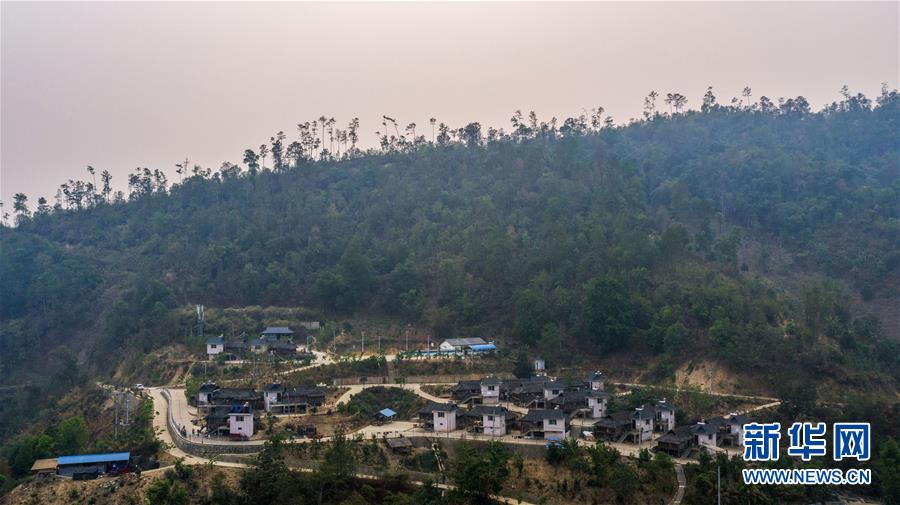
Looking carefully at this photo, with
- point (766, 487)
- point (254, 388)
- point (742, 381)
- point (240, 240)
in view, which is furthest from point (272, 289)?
point (766, 487)

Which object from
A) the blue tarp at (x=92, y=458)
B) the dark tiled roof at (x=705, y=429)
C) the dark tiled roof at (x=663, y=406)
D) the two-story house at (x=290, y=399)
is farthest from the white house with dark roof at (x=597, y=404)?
the blue tarp at (x=92, y=458)

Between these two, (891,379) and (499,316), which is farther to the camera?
(499,316)

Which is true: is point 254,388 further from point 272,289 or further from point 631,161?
point 631,161

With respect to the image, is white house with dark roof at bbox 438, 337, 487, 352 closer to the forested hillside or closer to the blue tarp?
the forested hillside

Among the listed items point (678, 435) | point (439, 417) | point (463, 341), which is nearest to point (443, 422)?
point (439, 417)

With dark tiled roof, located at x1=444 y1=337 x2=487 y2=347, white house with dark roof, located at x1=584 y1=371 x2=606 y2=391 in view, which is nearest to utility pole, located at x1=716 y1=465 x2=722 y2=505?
white house with dark roof, located at x1=584 y1=371 x2=606 y2=391

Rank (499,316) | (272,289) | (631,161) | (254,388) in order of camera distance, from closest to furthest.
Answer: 1. (254,388)
2. (499,316)
3. (272,289)
4. (631,161)

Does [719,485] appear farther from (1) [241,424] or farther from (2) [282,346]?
(2) [282,346]
